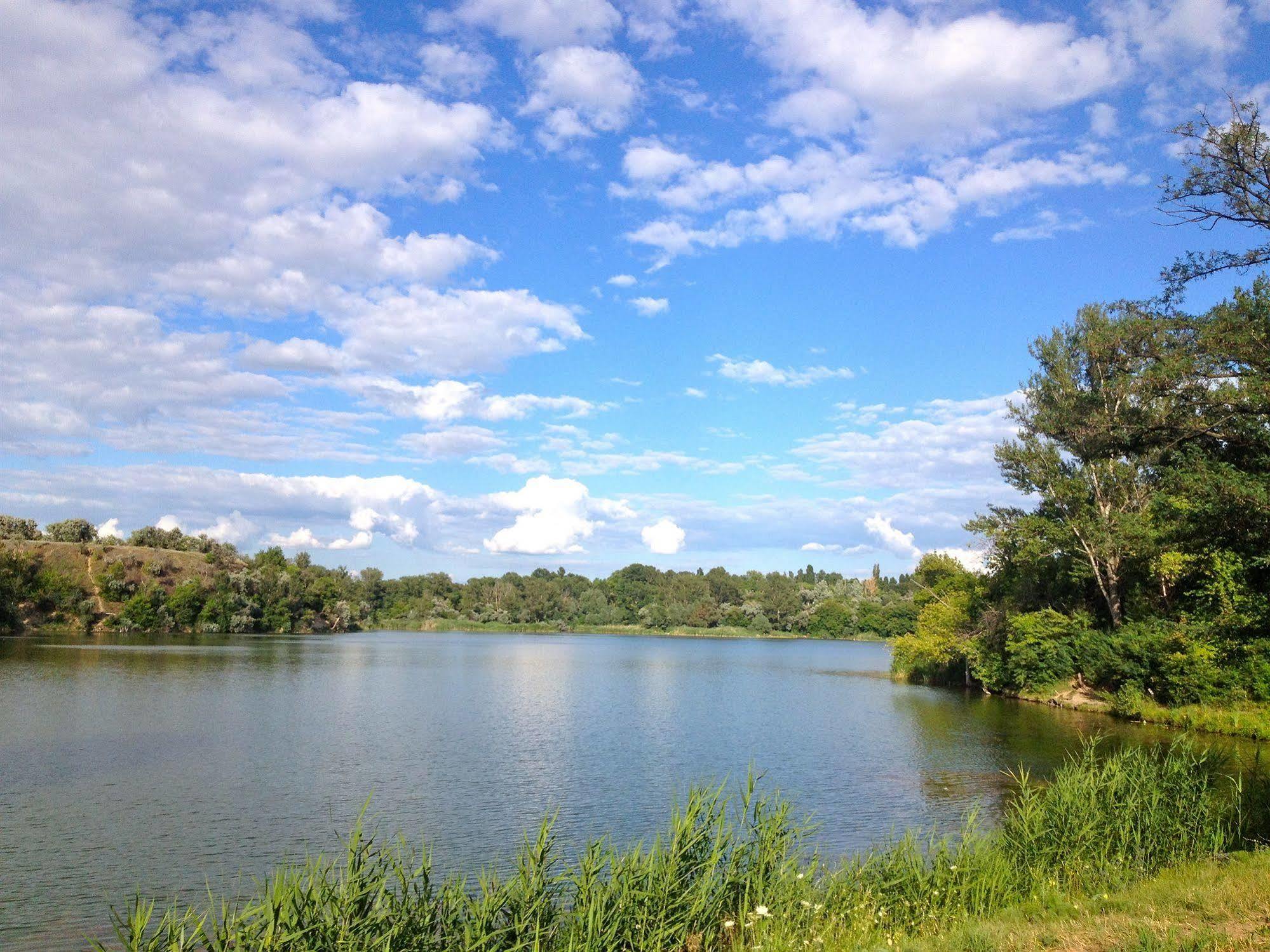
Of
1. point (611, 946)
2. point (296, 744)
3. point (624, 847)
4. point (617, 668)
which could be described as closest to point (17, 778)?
point (296, 744)

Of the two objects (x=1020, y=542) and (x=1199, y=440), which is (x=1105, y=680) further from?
(x=1199, y=440)

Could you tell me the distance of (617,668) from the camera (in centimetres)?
6212

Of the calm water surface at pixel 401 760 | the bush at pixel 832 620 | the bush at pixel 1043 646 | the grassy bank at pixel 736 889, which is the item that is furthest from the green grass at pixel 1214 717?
the bush at pixel 832 620

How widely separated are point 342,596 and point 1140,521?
4802 inches

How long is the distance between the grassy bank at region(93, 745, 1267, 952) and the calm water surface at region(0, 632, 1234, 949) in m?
2.55

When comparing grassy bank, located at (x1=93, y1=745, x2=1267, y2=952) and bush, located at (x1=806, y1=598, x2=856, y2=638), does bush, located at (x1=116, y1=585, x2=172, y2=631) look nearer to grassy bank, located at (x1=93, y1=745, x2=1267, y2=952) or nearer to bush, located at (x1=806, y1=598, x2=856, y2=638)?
bush, located at (x1=806, y1=598, x2=856, y2=638)

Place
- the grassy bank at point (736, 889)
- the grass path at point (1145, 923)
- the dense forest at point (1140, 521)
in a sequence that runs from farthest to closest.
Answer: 1. the dense forest at point (1140, 521)
2. the grassy bank at point (736, 889)
3. the grass path at point (1145, 923)

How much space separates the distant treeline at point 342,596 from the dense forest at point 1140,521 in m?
53.5

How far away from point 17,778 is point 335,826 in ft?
29.3

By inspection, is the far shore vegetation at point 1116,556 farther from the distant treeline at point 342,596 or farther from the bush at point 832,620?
the bush at point 832,620

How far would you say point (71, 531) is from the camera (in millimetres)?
101000

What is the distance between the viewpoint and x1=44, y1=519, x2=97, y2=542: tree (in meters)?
100

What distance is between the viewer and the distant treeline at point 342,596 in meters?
89.2

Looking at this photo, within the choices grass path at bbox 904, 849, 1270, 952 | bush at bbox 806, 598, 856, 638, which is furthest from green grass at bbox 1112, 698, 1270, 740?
bush at bbox 806, 598, 856, 638
